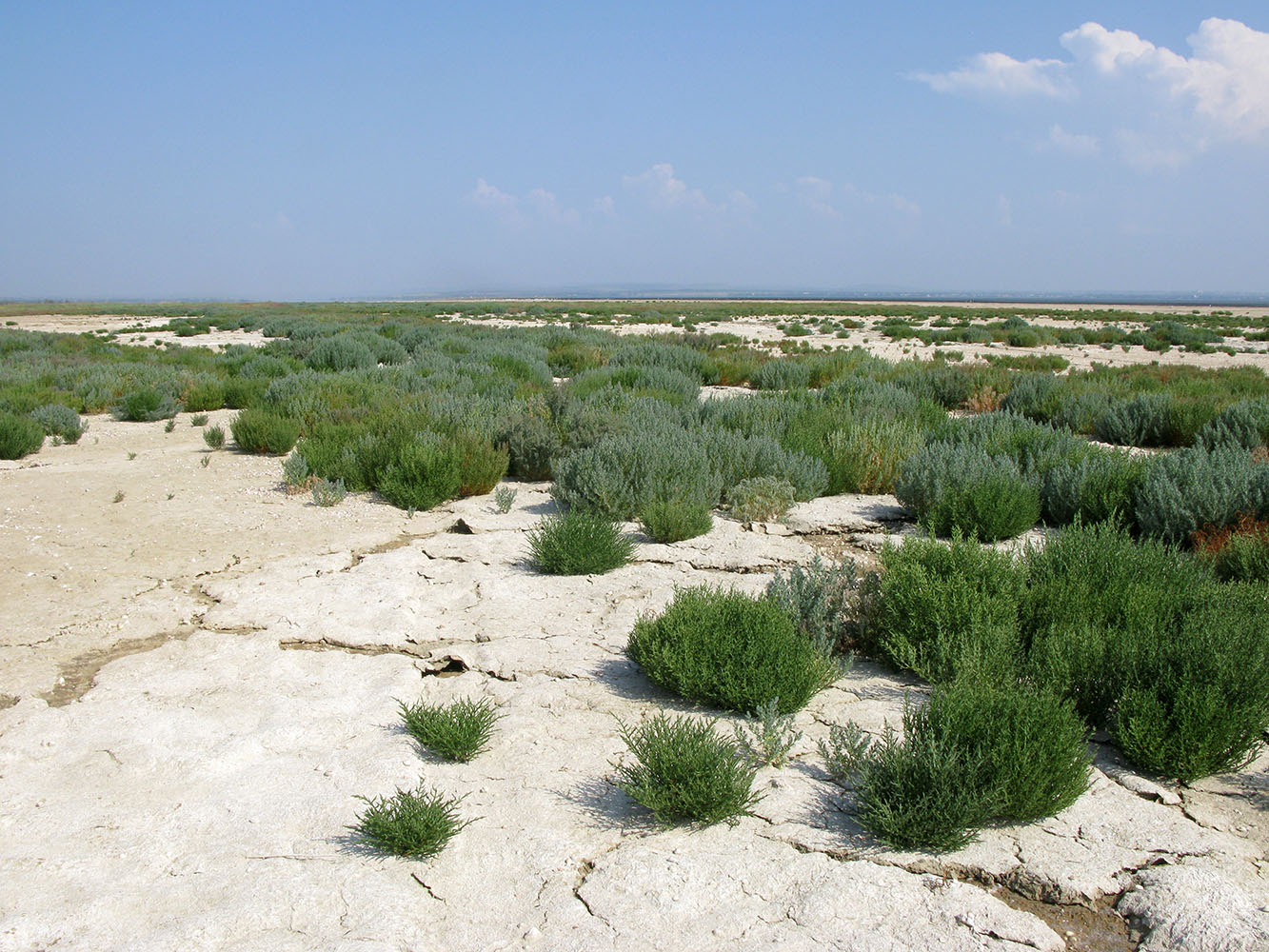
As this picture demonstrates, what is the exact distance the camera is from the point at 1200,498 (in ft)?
19.8

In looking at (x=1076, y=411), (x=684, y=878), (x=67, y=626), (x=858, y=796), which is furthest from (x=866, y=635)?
(x=1076, y=411)

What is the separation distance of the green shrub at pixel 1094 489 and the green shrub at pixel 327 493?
592cm

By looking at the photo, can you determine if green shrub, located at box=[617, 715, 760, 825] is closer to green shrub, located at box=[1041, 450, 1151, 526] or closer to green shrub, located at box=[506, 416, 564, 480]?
green shrub, located at box=[1041, 450, 1151, 526]

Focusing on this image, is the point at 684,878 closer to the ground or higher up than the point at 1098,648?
closer to the ground

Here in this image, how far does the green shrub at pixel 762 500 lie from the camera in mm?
6930

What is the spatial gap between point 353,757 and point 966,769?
2312 mm

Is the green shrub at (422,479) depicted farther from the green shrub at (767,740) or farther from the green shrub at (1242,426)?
the green shrub at (1242,426)

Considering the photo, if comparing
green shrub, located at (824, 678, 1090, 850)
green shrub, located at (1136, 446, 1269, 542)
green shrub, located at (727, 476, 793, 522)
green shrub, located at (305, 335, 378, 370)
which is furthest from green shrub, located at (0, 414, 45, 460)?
green shrub, located at (1136, 446, 1269, 542)

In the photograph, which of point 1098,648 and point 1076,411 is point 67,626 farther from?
point 1076,411

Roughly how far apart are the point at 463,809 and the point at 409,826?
310mm

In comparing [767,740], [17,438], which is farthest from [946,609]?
[17,438]

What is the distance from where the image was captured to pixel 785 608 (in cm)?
431

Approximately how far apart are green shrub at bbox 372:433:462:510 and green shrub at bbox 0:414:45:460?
189 inches

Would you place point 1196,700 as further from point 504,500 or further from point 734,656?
point 504,500
